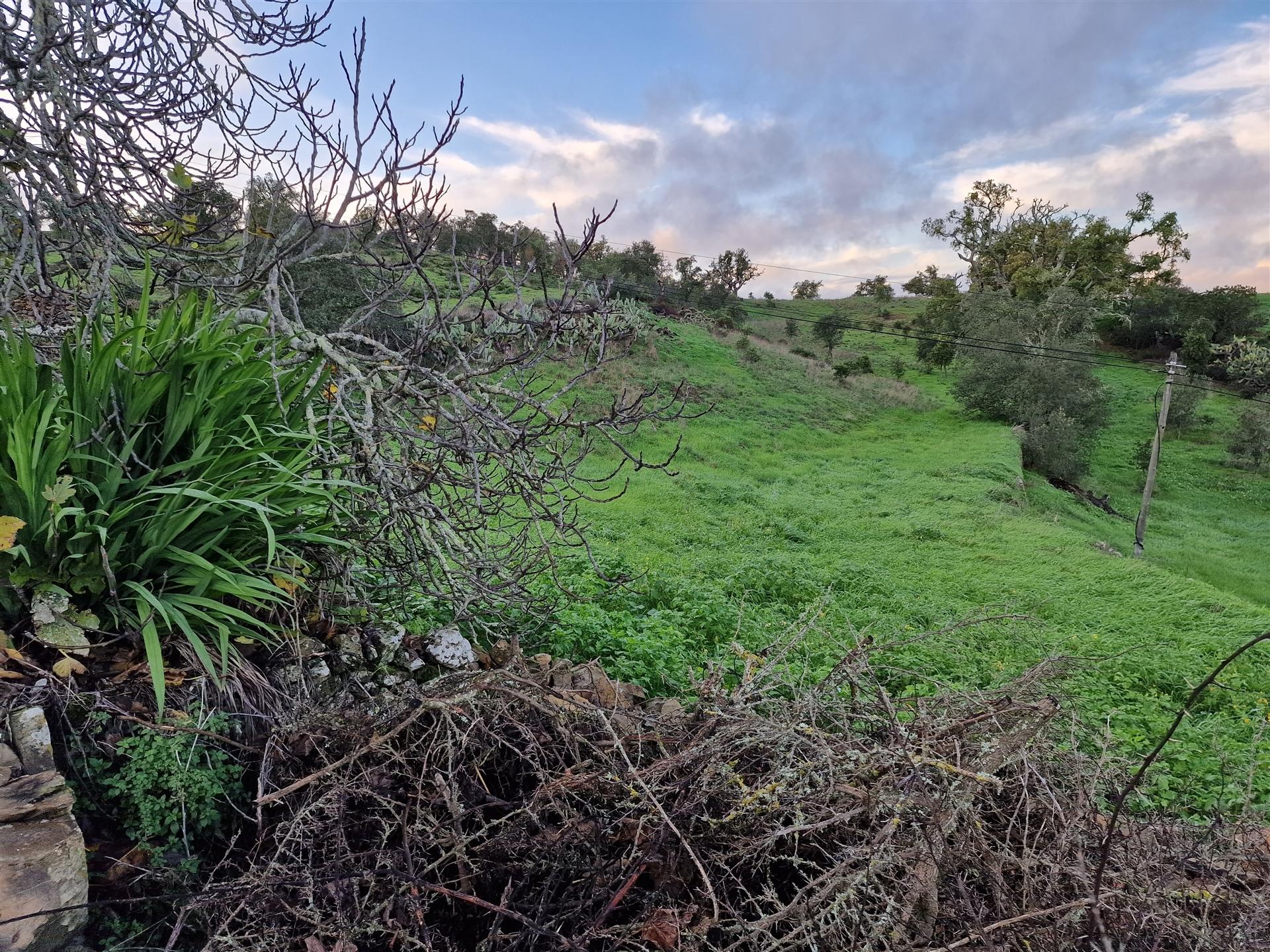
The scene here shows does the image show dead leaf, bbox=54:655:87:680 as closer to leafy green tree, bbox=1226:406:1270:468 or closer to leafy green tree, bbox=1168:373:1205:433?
leafy green tree, bbox=1226:406:1270:468

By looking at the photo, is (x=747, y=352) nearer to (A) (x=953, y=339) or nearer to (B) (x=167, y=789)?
(A) (x=953, y=339)

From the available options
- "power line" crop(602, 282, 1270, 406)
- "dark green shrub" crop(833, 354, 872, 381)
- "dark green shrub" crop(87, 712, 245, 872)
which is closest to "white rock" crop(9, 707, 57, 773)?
"dark green shrub" crop(87, 712, 245, 872)

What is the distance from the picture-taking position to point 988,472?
16.4 m

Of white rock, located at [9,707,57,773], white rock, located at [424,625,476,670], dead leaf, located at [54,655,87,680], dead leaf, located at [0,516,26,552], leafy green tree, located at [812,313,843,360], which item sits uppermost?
leafy green tree, located at [812,313,843,360]

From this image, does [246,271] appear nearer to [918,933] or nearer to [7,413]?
[7,413]

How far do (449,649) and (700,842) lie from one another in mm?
1522

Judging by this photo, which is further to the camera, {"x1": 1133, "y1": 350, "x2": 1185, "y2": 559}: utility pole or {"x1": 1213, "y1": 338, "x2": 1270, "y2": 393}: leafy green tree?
{"x1": 1213, "y1": 338, "x2": 1270, "y2": 393}: leafy green tree

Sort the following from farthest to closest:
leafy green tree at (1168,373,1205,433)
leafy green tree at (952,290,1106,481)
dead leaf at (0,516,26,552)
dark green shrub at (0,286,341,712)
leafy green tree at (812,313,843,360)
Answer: leafy green tree at (812,313,843,360), leafy green tree at (1168,373,1205,433), leafy green tree at (952,290,1106,481), dark green shrub at (0,286,341,712), dead leaf at (0,516,26,552)

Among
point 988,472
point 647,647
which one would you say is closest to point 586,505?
point 647,647

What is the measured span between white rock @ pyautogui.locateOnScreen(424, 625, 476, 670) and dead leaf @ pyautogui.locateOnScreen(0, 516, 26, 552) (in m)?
1.49

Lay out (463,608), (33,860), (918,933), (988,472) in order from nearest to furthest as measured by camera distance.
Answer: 1. (33,860)
2. (918,933)
3. (463,608)
4. (988,472)

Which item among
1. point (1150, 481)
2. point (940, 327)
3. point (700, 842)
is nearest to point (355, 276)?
point (700, 842)

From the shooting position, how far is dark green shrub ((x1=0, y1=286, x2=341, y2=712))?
214 centimetres

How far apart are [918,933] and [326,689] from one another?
2108mm
